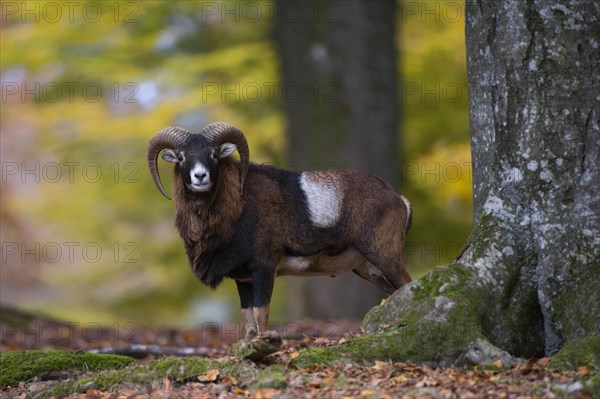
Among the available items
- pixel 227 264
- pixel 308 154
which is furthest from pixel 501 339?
pixel 308 154

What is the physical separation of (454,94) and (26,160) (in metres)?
15.5

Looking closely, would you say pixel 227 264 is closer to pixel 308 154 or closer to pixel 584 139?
pixel 584 139

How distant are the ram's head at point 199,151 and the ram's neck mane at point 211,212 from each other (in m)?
0.11

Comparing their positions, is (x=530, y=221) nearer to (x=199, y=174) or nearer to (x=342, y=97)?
(x=199, y=174)

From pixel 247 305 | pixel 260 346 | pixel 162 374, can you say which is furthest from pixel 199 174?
pixel 260 346

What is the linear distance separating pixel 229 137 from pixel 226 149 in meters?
0.13

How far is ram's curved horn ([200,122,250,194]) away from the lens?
9984 millimetres

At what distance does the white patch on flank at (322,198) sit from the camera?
400 inches

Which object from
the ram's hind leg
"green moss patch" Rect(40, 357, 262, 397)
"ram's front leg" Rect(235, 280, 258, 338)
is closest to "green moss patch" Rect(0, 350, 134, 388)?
"green moss patch" Rect(40, 357, 262, 397)

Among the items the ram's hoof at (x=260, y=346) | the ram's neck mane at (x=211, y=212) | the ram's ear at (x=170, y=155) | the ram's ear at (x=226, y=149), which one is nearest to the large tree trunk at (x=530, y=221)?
the ram's hoof at (x=260, y=346)

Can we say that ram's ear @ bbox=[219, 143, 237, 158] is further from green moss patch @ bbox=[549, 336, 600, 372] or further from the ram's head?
green moss patch @ bbox=[549, 336, 600, 372]

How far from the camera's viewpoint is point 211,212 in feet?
32.6

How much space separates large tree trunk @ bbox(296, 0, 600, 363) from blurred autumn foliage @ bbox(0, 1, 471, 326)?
29.5 feet

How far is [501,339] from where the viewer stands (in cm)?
784
